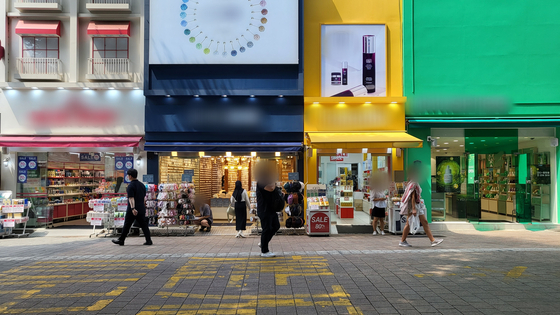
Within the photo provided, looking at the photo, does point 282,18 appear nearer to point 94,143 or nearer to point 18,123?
point 94,143

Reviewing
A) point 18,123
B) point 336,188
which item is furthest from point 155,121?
point 336,188

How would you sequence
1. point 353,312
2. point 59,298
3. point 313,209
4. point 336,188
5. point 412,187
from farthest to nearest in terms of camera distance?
1. point 336,188
2. point 313,209
3. point 412,187
4. point 59,298
5. point 353,312

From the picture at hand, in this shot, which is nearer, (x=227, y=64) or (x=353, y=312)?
(x=353, y=312)

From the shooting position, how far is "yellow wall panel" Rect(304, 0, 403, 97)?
14.0 m

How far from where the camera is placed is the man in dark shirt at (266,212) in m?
8.30

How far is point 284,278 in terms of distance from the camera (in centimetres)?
641

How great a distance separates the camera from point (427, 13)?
1386 centimetres

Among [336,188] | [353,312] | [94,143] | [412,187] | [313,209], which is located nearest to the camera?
[353,312]

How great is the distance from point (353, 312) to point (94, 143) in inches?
435

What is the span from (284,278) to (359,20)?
10.4 meters

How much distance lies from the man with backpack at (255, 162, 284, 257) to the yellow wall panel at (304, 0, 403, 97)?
626 centimetres

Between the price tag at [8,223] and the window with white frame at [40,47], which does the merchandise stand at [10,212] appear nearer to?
the price tag at [8,223]

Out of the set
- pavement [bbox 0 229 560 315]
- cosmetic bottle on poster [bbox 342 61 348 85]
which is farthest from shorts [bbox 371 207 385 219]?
cosmetic bottle on poster [bbox 342 61 348 85]

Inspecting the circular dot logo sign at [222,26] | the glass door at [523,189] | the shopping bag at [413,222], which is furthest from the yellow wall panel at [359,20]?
the shopping bag at [413,222]
